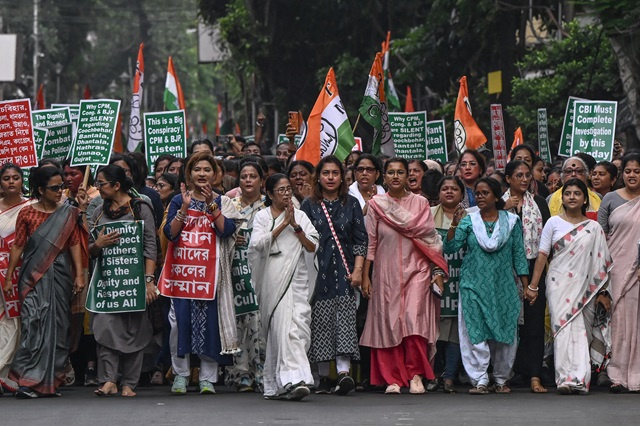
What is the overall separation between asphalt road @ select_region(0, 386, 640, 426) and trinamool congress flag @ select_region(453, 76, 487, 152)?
213 inches

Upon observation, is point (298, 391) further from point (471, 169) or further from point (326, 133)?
Answer: point (326, 133)

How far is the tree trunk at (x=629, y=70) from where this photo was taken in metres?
20.2

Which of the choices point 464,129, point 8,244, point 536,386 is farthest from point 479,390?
point 464,129

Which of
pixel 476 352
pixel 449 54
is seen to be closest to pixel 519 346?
pixel 476 352

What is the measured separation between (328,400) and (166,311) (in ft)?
5.49

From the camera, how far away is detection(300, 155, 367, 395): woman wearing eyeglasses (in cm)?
1133

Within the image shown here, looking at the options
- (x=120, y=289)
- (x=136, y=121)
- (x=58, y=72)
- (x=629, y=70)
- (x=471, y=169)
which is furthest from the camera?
(x=58, y=72)

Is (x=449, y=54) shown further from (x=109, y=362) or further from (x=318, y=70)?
(x=109, y=362)

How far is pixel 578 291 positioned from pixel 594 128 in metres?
4.23

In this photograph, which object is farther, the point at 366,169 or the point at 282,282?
the point at 366,169

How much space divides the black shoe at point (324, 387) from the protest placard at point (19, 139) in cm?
327

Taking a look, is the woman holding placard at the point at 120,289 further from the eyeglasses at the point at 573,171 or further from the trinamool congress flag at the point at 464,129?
the trinamool congress flag at the point at 464,129

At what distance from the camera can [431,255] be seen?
11.6 metres

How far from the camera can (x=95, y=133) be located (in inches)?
544
